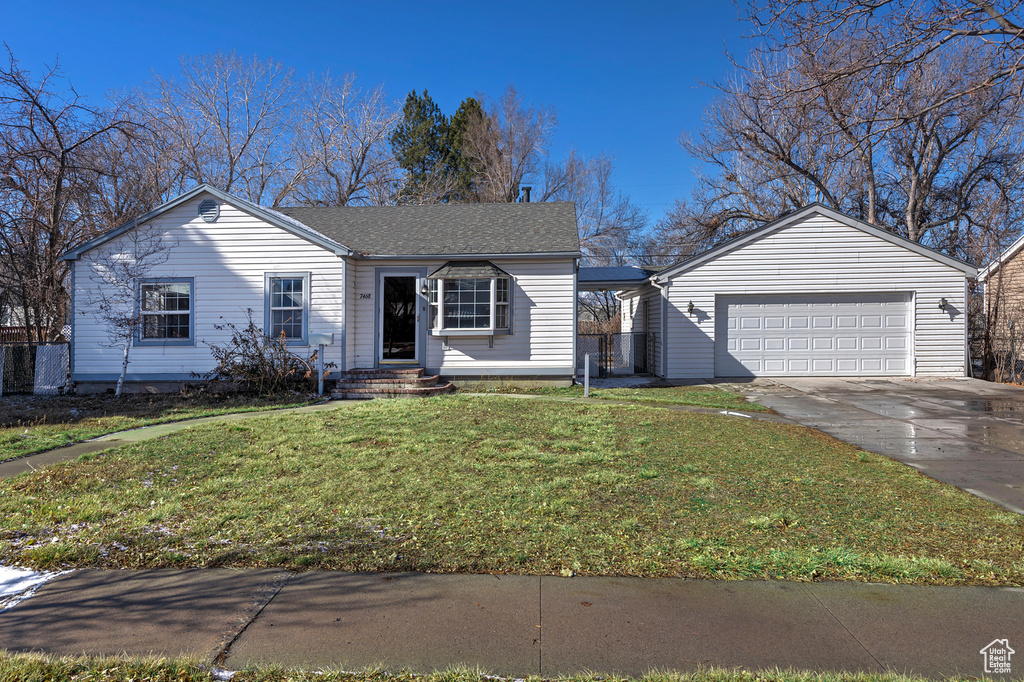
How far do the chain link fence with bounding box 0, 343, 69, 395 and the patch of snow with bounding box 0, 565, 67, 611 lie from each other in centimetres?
1182

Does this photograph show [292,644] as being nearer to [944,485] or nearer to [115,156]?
[944,485]

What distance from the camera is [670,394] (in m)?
13.0

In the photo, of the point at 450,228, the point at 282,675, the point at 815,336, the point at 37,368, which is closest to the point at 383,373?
the point at 450,228

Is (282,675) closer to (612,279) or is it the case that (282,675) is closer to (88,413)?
(88,413)

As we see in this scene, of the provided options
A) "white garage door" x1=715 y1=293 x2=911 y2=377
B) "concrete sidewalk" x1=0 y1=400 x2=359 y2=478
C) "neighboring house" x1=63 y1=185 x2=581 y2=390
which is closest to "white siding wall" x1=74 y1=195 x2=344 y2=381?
"neighboring house" x1=63 y1=185 x2=581 y2=390

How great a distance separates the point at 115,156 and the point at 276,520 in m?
18.4

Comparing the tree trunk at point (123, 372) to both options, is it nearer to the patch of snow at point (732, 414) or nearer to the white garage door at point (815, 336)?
the patch of snow at point (732, 414)

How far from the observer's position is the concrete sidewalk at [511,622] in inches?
113

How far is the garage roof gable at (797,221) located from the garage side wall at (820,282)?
111mm

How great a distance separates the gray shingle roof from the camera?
1423 cm

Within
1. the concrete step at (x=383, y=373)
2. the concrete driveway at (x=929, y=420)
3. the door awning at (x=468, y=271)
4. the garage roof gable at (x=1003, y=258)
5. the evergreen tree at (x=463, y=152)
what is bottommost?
the concrete driveway at (x=929, y=420)

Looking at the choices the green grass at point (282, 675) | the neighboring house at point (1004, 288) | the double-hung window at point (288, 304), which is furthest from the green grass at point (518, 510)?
the neighboring house at point (1004, 288)

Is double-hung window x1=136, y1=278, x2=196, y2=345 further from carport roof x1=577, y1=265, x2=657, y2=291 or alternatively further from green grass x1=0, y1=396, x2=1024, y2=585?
carport roof x1=577, y1=265, x2=657, y2=291

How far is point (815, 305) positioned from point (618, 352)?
19.6 feet
